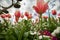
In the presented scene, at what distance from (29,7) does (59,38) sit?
2.05 meters

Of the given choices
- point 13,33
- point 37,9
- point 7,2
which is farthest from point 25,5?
point 37,9

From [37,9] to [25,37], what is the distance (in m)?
0.23

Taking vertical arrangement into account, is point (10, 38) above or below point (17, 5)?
below

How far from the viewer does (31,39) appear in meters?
0.80

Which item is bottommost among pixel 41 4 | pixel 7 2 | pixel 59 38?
pixel 59 38

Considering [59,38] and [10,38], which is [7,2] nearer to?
[10,38]

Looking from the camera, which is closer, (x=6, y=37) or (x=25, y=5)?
(x=6, y=37)

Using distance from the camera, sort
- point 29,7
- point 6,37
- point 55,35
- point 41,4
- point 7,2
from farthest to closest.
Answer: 1. point 29,7
2. point 7,2
3. point 6,37
4. point 41,4
5. point 55,35

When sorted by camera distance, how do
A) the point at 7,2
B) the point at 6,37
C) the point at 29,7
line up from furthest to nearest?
the point at 29,7
the point at 7,2
the point at 6,37

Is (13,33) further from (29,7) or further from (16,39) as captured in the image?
(29,7)

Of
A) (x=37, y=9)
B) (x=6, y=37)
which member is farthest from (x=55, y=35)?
(x=6, y=37)

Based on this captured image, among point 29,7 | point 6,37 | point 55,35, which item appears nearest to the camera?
point 55,35

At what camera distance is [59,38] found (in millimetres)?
444

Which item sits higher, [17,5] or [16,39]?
[17,5]
